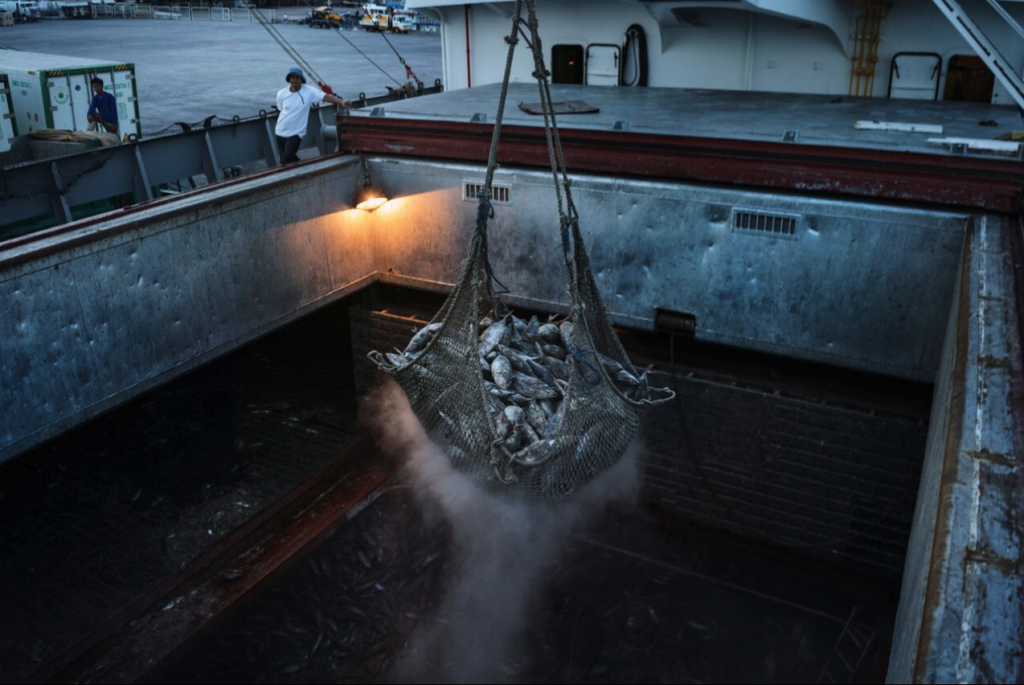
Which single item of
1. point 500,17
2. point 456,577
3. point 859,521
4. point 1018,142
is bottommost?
point 456,577

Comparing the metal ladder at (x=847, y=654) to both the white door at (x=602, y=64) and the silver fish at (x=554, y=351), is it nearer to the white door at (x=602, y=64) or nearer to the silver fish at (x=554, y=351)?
the silver fish at (x=554, y=351)

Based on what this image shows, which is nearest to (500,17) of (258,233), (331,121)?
(331,121)

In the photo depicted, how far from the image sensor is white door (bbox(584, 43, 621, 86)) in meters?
11.0

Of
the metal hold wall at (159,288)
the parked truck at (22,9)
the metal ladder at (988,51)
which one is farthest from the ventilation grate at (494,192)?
the parked truck at (22,9)

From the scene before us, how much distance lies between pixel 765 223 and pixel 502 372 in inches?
101

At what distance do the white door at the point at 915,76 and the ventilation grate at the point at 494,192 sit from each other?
5.03 metres

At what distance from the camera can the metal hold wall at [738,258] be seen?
608 centimetres

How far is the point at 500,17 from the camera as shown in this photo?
1188 cm

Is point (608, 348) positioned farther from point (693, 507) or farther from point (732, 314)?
point (693, 507)

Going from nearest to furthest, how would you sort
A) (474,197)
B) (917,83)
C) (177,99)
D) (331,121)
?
(474,197)
(917,83)
(331,121)
(177,99)

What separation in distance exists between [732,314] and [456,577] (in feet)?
10.4

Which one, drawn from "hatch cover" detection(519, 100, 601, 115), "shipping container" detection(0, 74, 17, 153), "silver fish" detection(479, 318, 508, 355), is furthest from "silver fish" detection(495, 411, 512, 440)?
"shipping container" detection(0, 74, 17, 153)

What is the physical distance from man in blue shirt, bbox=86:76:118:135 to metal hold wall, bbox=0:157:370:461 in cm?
881

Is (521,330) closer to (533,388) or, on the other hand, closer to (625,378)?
(533,388)
